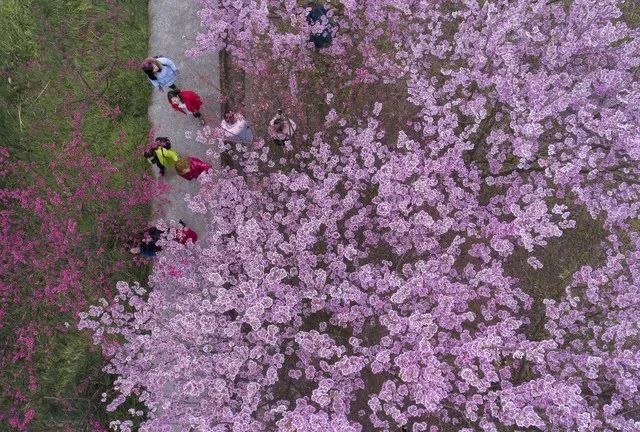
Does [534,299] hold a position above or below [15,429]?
above

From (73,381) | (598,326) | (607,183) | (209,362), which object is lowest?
(73,381)

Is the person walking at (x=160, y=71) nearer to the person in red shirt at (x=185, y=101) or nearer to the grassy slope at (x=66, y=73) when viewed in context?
the person in red shirt at (x=185, y=101)

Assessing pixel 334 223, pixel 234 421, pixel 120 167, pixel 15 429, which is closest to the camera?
pixel 234 421

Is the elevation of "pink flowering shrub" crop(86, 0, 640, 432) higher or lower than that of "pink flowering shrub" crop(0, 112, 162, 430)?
higher

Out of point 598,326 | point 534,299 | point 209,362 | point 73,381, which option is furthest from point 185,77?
point 598,326

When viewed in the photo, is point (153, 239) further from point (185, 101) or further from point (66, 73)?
point (66, 73)

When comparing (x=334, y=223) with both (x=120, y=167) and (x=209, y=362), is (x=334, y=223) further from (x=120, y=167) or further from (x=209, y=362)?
(x=120, y=167)

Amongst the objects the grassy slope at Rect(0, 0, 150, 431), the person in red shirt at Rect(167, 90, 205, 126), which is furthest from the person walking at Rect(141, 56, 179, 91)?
the grassy slope at Rect(0, 0, 150, 431)

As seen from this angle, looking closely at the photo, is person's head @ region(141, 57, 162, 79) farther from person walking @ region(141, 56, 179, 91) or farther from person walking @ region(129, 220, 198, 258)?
person walking @ region(129, 220, 198, 258)

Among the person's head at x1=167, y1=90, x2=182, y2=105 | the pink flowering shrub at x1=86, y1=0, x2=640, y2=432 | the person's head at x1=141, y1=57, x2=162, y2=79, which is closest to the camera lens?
the pink flowering shrub at x1=86, y1=0, x2=640, y2=432
